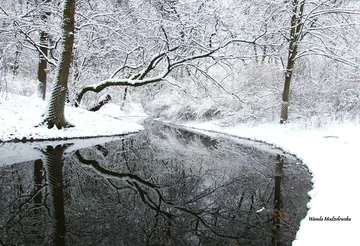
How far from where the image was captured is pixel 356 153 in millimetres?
7695

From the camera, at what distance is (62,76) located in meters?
10.6

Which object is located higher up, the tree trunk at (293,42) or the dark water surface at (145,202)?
the tree trunk at (293,42)

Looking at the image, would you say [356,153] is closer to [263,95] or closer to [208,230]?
[208,230]

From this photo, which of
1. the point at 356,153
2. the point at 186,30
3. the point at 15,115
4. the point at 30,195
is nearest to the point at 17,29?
the point at 15,115

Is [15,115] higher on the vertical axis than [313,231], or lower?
higher

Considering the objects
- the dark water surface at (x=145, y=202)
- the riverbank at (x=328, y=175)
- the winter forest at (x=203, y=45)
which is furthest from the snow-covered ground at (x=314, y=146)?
the winter forest at (x=203, y=45)

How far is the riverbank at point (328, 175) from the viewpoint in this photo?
3557 millimetres

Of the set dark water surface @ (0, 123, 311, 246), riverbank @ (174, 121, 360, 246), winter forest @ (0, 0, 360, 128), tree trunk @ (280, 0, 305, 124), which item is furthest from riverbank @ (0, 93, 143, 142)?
tree trunk @ (280, 0, 305, 124)

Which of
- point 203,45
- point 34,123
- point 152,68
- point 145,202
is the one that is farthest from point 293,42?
point 145,202

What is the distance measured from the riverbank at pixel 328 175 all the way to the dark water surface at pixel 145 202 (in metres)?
0.29

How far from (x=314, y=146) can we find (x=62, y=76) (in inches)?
389

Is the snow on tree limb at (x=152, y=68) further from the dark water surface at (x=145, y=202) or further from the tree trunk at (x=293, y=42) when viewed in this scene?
the dark water surface at (x=145, y=202)

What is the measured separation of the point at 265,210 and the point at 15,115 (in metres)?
9.25

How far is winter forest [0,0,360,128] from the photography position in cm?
1273
